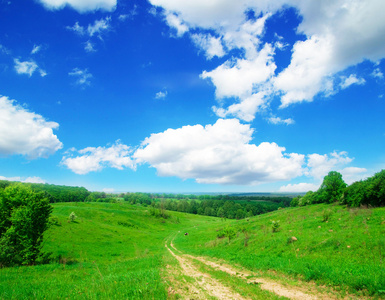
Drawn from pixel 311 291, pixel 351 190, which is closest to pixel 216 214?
pixel 351 190

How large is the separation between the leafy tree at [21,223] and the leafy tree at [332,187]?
87657 millimetres

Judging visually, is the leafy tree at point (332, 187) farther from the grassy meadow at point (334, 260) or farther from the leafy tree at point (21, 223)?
the leafy tree at point (21, 223)

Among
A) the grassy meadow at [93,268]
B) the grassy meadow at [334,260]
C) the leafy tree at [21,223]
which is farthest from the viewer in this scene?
the leafy tree at [21,223]

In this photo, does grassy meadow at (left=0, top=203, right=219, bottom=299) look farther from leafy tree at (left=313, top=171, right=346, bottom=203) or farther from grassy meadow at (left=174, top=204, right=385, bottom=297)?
leafy tree at (left=313, top=171, right=346, bottom=203)

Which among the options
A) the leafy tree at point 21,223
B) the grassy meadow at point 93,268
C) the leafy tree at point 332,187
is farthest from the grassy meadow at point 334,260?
the leafy tree at point 332,187

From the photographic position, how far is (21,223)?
23.3m

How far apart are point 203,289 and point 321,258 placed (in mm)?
12386

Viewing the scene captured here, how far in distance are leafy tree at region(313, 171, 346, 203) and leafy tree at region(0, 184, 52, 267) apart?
8766 centimetres

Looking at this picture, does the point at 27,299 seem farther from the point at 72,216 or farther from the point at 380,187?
the point at 380,187

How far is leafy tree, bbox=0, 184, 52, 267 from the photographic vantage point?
2153 cm

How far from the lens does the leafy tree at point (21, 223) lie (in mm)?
21534

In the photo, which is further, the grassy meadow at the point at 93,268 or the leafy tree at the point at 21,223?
the leafy tree at the point at 21,223

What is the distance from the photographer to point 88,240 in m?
44.2

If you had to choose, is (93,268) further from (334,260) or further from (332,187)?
(332,187)
